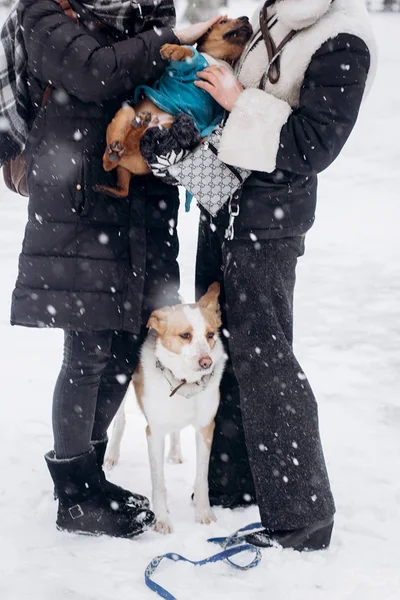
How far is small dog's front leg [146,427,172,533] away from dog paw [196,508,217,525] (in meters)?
0.15

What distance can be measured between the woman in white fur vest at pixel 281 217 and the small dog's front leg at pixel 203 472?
34 cm

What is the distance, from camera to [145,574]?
2646 mm

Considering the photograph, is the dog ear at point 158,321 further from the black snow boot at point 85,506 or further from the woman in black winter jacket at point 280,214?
the black snow boot at point 85,506

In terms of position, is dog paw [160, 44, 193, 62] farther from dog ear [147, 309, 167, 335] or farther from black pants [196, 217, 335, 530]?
dog ear [147, 309, 167, 335]

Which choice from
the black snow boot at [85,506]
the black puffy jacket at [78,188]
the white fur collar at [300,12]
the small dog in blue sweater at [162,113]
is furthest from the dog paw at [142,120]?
the black snow boot at [85,506]

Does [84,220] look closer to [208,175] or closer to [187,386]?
[208,175]

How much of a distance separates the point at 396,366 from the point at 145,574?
9.15ft

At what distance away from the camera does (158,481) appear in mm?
3215

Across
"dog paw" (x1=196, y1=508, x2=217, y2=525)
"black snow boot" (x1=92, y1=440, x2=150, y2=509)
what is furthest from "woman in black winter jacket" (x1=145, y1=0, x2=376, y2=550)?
"black snow boot" (x1=92, y1=440, x2=150, y2=509)

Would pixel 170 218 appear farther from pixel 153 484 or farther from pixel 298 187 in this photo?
pixel 153 484

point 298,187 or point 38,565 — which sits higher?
point 298,187

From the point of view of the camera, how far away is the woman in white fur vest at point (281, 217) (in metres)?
2.50

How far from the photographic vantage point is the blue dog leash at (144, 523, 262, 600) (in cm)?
257

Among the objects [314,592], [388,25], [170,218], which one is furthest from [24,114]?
[388,25]
